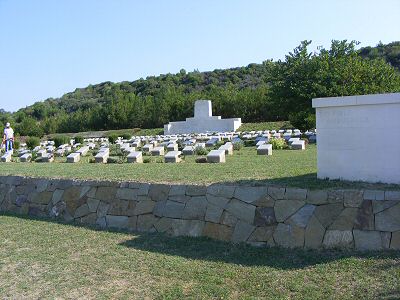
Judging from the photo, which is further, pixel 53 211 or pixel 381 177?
pixel 53 211

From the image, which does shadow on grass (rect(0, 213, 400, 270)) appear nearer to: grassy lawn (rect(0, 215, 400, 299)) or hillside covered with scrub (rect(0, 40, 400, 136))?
grassy lawn (rect(0, 215, 400, 299))

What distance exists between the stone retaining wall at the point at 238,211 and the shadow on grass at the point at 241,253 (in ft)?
0.44

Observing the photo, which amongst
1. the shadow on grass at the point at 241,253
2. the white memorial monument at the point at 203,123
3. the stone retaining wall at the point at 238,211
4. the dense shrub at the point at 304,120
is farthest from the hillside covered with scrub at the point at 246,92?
the shadow on grass at the point at 241,253

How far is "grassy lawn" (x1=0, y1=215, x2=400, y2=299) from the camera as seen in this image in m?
4.44

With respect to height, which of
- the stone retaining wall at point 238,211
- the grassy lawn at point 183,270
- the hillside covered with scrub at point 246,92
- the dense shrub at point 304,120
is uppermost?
the hillside covered with scrub at point 246,92

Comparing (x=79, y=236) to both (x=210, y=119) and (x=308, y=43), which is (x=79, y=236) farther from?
(x=210, y=119)

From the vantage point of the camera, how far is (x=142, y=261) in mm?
5590

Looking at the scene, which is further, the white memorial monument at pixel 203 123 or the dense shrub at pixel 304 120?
the white memorial monument at pixel 203 123

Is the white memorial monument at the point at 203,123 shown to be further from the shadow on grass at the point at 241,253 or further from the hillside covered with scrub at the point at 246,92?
the shadow on grass at the point at 241,253

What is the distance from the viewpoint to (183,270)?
17.0ft

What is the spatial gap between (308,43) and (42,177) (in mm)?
19920

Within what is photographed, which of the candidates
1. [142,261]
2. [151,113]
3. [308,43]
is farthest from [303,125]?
[151,113]

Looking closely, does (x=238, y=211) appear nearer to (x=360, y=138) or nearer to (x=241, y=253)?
(x=241, y=253)

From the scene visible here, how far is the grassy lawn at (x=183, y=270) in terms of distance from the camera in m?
4.44
